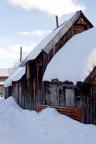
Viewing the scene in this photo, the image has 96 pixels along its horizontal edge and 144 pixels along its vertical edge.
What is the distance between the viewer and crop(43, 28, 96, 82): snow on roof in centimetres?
1364

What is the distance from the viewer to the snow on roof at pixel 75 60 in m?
13.6

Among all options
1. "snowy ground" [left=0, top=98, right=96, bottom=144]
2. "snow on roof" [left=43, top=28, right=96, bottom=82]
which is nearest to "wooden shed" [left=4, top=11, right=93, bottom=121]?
"snow on roof" [left=43, top=28, right=96, bottom=82]

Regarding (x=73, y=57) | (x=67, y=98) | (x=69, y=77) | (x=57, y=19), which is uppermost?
(x=57, y=19)

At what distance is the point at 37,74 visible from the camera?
787 inches

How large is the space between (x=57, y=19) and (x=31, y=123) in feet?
58.6

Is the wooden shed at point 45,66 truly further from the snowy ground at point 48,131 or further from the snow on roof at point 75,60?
the snowy ground at point 48,131


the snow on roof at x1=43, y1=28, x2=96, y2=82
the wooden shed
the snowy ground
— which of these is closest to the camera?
the snowy ground

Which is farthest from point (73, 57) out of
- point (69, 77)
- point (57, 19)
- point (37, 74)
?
point (57, 19)

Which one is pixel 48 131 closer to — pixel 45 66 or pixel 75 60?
pixel 75 60

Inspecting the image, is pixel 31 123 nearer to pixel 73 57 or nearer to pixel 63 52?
pixel 73 57

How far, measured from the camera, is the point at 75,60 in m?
15.1

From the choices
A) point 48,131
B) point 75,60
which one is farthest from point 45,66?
point 48,131

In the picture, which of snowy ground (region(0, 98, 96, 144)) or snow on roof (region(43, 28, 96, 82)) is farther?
snow on roof (region(43, 28, 96, 82))

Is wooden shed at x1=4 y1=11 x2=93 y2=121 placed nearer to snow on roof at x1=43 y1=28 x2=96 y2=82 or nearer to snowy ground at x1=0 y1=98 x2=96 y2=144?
snow on roof at x1=43 y1=28 x2=96 y2=82
